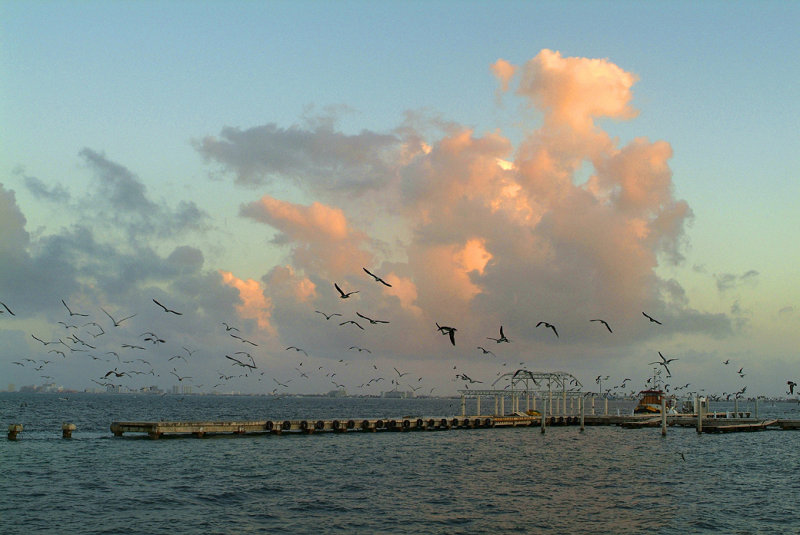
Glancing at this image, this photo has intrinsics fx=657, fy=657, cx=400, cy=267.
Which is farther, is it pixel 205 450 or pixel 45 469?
pixel 205 450

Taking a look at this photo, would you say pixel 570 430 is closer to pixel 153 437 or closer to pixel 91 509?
pixel 153 437

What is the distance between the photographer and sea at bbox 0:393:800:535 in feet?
99.5

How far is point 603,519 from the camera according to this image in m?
31.8

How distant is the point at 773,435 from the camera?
88.4m

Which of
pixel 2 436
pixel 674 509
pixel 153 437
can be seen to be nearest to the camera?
pixel 674 509

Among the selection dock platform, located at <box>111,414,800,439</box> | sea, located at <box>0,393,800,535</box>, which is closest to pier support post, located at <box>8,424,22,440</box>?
sea, located at <box>0,393,800,535</box>

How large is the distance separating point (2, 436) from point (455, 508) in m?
55.2

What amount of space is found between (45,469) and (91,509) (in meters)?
15.3

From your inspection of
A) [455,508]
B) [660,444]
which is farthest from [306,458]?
[660,444]

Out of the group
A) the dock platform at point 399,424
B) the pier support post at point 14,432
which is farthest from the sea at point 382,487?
the dock platform at point 399,424

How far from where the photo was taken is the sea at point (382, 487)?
30.3 meters

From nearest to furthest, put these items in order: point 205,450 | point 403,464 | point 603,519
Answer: point 603,519 < point 403,464 < point 205,450

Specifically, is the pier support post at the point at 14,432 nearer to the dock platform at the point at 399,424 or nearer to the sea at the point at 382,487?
the sea at the point at 382,487

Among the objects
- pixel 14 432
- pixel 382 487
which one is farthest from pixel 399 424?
pixel 382 487
